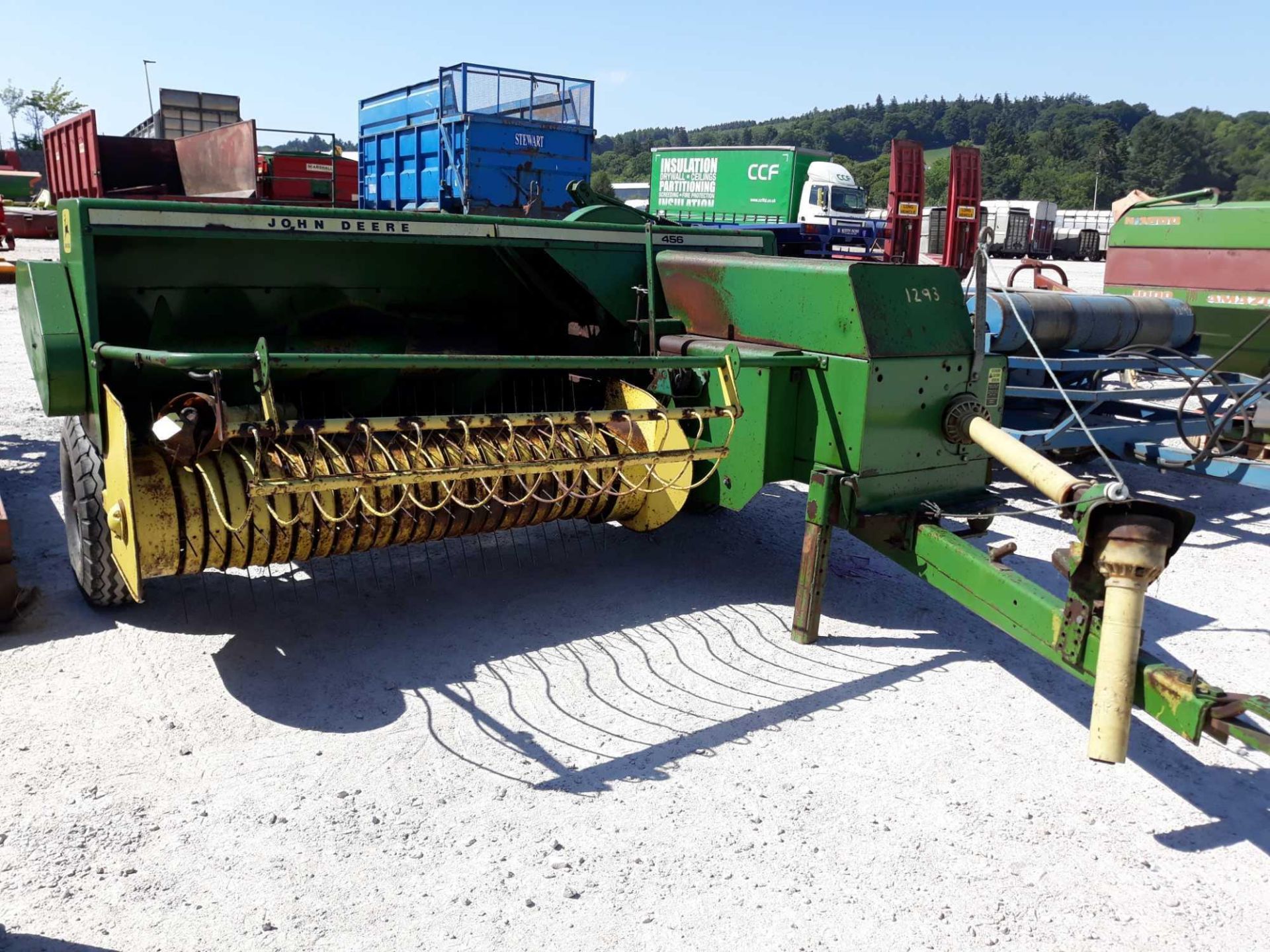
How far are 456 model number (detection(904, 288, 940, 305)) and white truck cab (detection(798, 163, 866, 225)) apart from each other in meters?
15.9

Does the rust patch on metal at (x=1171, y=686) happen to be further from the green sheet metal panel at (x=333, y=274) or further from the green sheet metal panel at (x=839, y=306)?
the green sheet metal panel at (x=333, y=274)

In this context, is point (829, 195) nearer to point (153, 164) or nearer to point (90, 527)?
point (153, 164)

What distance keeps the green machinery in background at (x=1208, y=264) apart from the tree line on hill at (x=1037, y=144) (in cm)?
4270

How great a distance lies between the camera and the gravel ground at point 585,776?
2.48m

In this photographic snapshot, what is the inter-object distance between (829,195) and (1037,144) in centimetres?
8973

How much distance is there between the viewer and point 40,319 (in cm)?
359

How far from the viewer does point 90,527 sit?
3.84 meters

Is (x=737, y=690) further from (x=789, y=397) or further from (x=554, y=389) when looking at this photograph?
(x=554, y=389)

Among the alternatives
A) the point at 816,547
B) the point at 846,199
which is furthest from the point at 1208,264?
the point at 846,199

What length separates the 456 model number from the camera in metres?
3.94

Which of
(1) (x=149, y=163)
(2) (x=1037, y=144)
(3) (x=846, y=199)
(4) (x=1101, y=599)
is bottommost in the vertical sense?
(4) (x=1101, y=599)

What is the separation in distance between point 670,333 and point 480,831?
2.63m

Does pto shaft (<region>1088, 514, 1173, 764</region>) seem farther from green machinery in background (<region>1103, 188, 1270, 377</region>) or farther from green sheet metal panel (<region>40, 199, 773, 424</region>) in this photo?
green machinery in background (<region>1103, 188, 1270, 377</region>)

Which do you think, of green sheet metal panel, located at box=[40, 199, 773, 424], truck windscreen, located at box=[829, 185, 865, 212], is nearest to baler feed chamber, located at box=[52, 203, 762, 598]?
green sheet metal panel, located at box=[40, 199, 773, 424]
